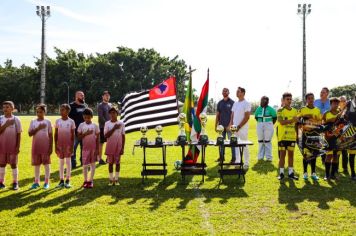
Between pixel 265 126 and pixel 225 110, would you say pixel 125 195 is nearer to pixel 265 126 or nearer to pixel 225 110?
pixel 225 110

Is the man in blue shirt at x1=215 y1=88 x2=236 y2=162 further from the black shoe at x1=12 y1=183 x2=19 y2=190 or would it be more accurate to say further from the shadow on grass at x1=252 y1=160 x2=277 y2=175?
the black shoe at x1=12 y1=183 x2=19 y2=190

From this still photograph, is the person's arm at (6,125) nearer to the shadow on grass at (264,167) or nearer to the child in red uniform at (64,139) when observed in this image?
the child in red uniform at (64,139)

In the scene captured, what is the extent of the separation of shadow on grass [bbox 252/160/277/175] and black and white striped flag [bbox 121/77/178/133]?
105 inches

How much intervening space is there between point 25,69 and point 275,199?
291 ft

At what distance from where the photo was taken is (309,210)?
21.1 feet

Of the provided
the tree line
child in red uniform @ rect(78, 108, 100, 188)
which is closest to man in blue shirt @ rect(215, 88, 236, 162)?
child in red uniform @ rect(78, 108, 100, 188)

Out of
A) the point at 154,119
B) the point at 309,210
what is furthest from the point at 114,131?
the point at 309,210

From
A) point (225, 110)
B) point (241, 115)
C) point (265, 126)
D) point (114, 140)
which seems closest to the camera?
point (114, 140)

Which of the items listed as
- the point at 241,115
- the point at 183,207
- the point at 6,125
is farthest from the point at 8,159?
the point at 241,115

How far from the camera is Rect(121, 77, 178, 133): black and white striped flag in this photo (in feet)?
32.6

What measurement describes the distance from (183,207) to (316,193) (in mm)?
2834

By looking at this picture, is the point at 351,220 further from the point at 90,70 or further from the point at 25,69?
the point at 25,69

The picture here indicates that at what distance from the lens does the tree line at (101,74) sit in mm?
72188

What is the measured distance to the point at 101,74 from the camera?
73.1 metres
